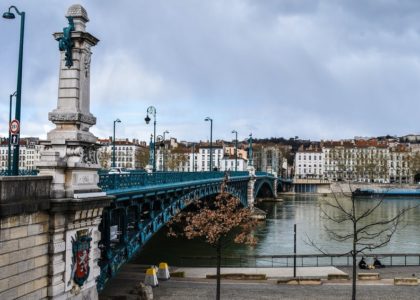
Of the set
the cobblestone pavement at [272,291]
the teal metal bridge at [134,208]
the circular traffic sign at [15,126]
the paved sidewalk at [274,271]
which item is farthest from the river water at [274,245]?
the circular traffic sign at [15,126]

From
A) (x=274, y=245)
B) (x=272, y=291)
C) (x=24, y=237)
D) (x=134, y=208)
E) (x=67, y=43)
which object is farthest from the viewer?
(x=274, y=245)

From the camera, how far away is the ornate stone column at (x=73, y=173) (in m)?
15.4

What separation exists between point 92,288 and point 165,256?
78.4ft

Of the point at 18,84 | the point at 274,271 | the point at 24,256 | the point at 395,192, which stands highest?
the point at 18,84

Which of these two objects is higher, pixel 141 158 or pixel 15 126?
pixel 141 158

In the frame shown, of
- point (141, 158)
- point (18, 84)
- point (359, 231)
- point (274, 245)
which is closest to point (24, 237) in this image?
point (18, 84)

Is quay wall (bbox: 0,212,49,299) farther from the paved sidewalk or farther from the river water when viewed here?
the river water

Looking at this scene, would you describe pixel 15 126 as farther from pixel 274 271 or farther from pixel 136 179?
pixel 274 271

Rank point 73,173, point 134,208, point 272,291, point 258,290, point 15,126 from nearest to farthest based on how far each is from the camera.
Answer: point 73,173, point 15,126, point 272,291, point 258,290, point 134,208

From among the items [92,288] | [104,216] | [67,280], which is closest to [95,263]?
[92,288]

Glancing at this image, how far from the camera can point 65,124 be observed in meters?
16.6

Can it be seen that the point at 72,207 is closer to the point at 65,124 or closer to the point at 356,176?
the point at 65,124

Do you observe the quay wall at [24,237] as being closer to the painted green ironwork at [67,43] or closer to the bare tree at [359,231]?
the painted green ironwork at [67,43]

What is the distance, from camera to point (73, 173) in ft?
52.7
